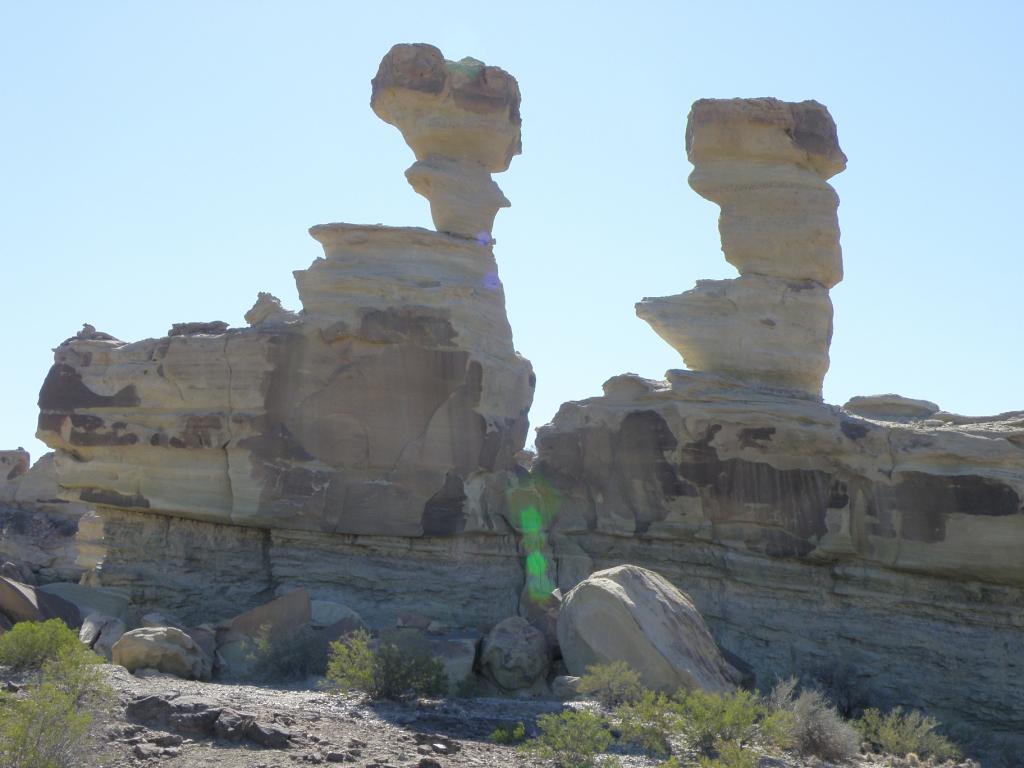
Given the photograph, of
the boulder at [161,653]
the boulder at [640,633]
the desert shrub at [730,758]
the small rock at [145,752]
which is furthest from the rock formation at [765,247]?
the small rock at [145,752]

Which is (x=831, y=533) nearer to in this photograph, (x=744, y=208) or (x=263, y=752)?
(x=744, y=208)

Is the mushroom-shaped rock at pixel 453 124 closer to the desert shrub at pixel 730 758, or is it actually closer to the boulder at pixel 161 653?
the boulder at pixel 161 653

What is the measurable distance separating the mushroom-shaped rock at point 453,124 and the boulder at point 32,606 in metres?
8.17

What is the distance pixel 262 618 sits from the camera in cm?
1529

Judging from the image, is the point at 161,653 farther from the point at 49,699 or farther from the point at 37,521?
the point at 37,521

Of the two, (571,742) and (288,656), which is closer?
(571,742)

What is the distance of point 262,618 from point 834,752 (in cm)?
721

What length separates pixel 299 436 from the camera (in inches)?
704

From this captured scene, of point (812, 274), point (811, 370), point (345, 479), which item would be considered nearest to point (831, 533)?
point (811, 370)

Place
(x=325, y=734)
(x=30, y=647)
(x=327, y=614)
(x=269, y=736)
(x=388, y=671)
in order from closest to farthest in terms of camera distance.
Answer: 1. (x=269, y=736)
2. (x=325, y=734)
3. (x=30, y=647)
4. (x=388, y=671)
5. (x=327, y=614)

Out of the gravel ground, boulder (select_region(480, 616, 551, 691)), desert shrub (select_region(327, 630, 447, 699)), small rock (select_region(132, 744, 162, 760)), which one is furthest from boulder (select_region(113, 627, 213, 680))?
small rock (select_region(132, 744, 162, 760))

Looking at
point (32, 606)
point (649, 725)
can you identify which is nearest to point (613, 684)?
point (649, 725)

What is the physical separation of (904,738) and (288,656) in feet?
22.7

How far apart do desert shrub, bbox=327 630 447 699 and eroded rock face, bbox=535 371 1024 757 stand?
19.4 feet
